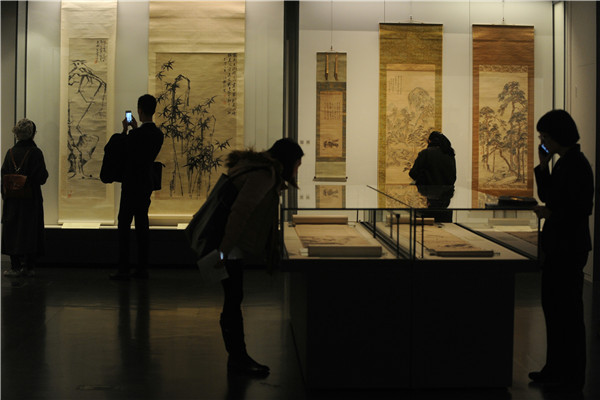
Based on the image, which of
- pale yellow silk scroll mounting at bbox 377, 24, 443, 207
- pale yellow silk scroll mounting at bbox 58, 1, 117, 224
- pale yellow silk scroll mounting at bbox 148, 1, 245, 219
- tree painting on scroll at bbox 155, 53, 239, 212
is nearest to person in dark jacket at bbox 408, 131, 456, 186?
pale yellow silk scroll mounting at bbox 377, 24, 443, 207

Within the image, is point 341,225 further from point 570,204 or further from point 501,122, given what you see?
point 501,122

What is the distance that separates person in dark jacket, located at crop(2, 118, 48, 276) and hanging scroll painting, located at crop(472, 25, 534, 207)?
4756mm

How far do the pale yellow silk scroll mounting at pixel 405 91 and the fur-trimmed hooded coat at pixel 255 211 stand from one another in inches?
183

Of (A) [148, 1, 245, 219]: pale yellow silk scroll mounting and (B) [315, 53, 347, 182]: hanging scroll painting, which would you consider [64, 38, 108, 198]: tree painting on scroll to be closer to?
(A) [148, 1, 245, 219]: pale yellow silk scroll mounting

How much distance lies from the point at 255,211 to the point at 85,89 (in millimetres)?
5343

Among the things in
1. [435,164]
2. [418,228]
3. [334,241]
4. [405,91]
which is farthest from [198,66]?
[418,228]

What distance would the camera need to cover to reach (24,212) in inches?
342

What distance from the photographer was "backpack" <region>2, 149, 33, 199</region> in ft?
28.1

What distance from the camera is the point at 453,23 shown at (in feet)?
31.5

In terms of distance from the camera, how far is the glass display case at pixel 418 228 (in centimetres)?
504

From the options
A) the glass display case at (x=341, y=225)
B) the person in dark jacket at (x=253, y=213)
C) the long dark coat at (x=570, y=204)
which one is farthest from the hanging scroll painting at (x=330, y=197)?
the long dark coat at (x=570, y=204)

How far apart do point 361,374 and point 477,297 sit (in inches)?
32.3

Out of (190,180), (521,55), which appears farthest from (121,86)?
(521,55)

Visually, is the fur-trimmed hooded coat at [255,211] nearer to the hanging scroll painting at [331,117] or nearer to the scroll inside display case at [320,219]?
the scroll inside display case at [320,219]
